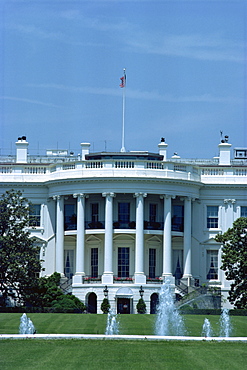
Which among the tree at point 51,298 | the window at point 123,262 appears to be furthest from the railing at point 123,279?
the tree at point 51,298

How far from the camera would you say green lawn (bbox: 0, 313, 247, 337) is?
52.8 metres

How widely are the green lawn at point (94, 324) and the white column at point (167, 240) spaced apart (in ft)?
53.7

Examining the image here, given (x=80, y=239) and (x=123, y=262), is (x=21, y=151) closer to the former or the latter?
(x=80, y=239)

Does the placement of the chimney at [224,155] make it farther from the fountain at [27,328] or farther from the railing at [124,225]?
the fountain at [27,328]

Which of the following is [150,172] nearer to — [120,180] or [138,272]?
[120,180]

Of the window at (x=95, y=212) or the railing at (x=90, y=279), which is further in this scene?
the window at (x=95, y=212)

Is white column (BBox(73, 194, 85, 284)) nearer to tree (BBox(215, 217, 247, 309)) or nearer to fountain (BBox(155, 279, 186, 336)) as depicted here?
fountain (BBox(155, 279, 186, 336))

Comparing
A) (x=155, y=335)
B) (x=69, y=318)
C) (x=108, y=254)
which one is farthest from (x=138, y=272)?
(x=155, y=335)

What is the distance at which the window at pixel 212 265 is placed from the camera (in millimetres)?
85250

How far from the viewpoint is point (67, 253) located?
8519 cm

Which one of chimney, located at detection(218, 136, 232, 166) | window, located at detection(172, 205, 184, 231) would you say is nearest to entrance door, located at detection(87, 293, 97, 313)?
window, located at detection(172, 205, 184, 231)

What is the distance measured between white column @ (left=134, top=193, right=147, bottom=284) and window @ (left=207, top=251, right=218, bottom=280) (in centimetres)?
722

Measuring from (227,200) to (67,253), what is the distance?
1323 cm

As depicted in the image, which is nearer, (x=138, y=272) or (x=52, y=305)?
(x=52, y=305)
